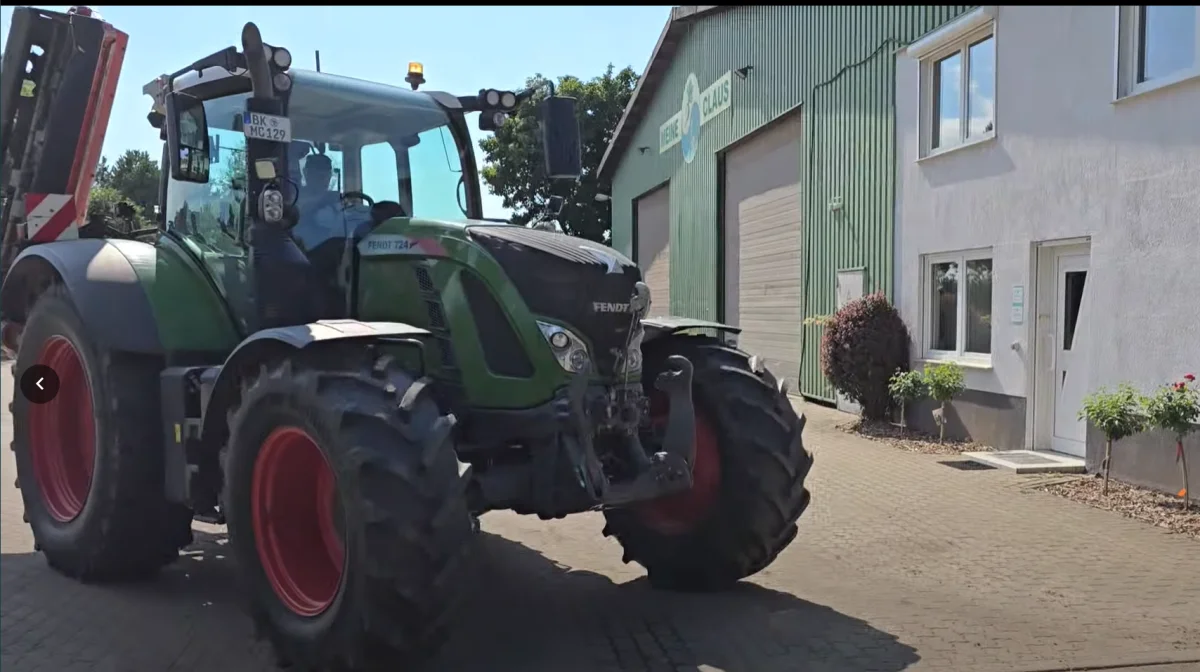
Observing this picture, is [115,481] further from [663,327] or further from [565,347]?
[663,327]

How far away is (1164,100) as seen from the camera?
8359 millimetres

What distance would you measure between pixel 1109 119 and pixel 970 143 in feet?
7.44

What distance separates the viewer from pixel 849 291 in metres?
14.5

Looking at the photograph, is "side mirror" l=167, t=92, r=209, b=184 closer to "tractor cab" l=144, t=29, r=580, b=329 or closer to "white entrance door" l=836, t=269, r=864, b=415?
"tractor cab" l=144, t=29, r=580, b=329

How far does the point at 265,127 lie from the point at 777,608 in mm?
3533

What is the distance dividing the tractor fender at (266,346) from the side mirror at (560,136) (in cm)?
127

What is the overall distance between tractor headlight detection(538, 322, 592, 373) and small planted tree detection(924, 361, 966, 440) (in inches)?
298

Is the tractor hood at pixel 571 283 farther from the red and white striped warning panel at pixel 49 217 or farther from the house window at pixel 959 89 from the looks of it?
the house window at pixel 959 89

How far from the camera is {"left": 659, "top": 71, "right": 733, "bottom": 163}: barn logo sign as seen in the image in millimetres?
20462

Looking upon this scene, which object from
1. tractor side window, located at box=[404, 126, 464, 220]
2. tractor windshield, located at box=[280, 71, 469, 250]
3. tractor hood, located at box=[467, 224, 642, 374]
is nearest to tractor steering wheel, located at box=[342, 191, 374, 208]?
tractor windshield, located at box=[280, 71, 469, 250]

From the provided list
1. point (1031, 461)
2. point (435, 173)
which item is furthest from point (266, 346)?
point (1031, 461)

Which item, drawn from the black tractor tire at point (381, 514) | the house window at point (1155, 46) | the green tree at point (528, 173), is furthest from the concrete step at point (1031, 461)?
the black tractor tire at point (381, 514)

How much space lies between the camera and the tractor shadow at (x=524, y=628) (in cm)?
448

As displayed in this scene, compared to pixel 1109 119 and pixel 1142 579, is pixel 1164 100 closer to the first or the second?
pixel 1109 119
